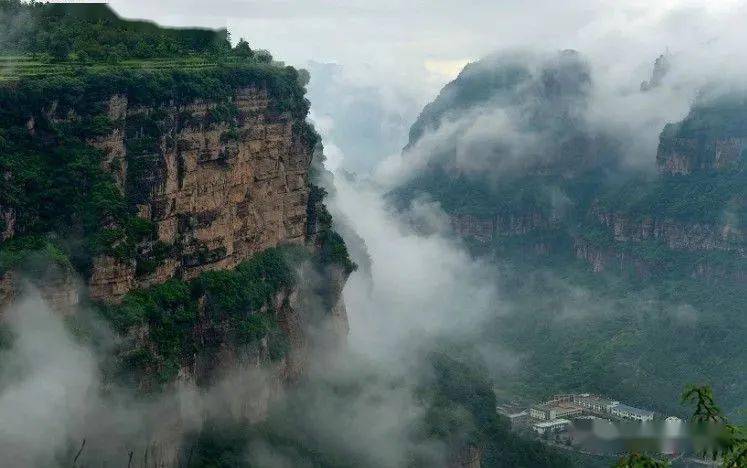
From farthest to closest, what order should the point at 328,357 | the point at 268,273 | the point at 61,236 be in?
1. the point at 328,357
2. the point at 268,273
3. the point at 61,236

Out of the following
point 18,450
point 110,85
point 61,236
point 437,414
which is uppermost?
point 110,85

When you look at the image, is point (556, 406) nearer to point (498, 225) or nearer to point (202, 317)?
point (202, 317)

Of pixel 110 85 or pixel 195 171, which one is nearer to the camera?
pixel 110 85

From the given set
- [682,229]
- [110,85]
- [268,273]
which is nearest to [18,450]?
[110,85]

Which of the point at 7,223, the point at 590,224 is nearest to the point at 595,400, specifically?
the point at 590,224

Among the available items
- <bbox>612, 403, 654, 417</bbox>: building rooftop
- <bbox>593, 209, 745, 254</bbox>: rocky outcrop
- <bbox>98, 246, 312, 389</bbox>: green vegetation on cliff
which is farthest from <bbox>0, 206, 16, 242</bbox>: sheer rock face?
<bbox>593, 209, 745, 254</bbox>: rocky outcrop

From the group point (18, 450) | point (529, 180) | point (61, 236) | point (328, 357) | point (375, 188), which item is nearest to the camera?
point (18, 450)

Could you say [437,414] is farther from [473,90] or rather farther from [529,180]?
[473,90]
